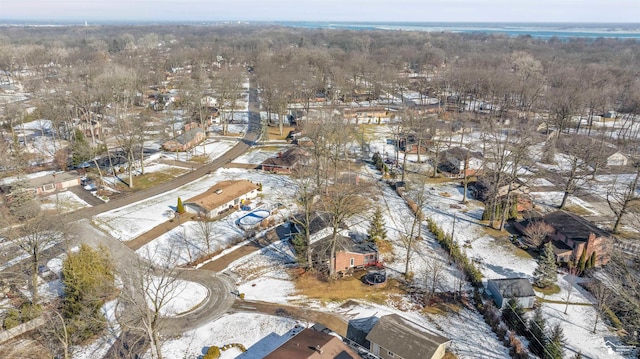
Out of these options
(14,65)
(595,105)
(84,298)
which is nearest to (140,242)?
(84,298)

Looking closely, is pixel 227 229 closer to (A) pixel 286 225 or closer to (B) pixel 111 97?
(A) pixel 286 225

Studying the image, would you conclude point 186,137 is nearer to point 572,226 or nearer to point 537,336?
point 572,226

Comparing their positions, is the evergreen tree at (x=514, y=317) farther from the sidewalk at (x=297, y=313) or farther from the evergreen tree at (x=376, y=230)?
the evergreen tree at (x=376, y=230)

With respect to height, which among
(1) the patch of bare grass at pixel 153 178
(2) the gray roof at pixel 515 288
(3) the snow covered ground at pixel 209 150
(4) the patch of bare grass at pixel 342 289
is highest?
(2) the gray roof at pixel 515 288

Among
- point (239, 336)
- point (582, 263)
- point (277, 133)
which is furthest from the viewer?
point (277, 133)

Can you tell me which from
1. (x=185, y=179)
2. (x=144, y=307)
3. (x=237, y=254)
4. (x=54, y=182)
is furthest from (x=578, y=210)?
(x=54, y=182)

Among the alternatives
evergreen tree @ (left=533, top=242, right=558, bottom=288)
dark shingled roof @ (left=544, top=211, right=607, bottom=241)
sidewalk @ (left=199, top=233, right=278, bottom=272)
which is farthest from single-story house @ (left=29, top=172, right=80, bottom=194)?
dark shingled roof @ (left=544, top=211, right=607, bottom=241)

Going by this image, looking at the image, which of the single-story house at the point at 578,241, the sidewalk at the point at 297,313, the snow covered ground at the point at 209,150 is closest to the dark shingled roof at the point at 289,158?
the snow covered ground at the point at 209,150
